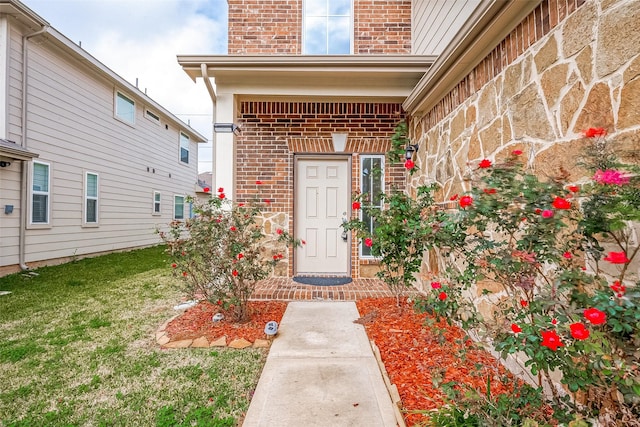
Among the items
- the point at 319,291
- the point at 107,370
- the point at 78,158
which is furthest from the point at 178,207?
the point at 107,370

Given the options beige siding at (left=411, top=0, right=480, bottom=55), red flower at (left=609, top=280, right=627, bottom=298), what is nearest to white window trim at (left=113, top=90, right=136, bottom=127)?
beige siding at (left=411, top=0, right=480, bottom=55)

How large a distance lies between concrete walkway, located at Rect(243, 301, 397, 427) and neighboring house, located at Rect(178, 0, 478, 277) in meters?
2.19

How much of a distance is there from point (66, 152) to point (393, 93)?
7247mm

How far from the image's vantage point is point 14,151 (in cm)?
550

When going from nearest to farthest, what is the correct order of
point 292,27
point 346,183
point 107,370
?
point 107,370 → point 346,183 → point 292,27

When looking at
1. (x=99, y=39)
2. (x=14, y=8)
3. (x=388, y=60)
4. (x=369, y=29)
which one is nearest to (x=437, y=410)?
(x=388, y=60)

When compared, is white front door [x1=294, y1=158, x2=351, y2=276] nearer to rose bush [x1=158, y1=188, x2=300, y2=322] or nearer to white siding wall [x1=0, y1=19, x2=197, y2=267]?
rose bush [x1=158, y1=188, x2=300, y2=322]

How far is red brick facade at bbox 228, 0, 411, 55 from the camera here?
5680mm

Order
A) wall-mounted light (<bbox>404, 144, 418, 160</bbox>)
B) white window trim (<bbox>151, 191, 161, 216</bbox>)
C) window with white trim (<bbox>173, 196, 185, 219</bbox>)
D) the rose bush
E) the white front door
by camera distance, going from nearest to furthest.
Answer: the rose bush, wall-mounted light (<bbox>404, 144, 418, 160</bbox>), the white front door, white window trim (<bbox>151, 191, 161, 216</bbox>), window with white trim (<bbox>173, 196, 185, 219</bbox>)

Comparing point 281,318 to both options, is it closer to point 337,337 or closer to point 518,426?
point 337,337

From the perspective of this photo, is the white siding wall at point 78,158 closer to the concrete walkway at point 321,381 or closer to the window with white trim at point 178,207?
the window with white trim at point 178,207

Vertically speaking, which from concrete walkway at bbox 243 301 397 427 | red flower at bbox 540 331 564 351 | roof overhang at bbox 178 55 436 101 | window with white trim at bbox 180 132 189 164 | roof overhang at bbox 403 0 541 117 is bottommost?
concrete walkway at bbox 243 301 397 427

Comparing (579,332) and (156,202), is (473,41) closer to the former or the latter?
(579,332)

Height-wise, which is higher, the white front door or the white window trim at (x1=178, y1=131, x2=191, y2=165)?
the white window trim at (x1=178, y1=131, x2=191, y2=165)
